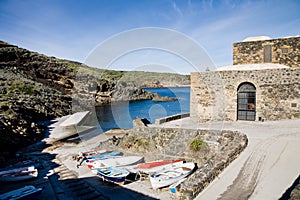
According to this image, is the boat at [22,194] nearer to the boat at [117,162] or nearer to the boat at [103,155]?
the boat at [117,162]

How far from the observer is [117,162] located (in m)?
11.7

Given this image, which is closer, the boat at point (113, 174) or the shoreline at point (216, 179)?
the shoreline at point (216, 179)

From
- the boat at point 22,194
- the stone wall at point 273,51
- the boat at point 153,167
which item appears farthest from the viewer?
the stone wall at point 273,51

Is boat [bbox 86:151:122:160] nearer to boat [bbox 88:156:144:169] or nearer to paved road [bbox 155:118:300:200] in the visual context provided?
boat [bbox 88:156:144:169]

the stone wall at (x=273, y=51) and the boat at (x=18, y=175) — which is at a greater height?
the stone wall at (x=273, y=51)

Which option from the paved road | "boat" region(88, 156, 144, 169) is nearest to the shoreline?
the paved road

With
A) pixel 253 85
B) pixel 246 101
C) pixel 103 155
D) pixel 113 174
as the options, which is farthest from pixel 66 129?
pixel 253 85

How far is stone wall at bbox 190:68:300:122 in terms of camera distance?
1140 centimetres

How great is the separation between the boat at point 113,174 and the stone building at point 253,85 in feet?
19.4

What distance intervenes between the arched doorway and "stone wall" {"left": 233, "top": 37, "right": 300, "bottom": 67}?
2.82m

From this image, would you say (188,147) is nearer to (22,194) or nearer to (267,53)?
(22,194)

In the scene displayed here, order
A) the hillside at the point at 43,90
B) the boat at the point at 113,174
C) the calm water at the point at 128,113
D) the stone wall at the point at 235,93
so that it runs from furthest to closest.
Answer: the calm water at the point at 128,113 < the hillside at the point at 43,90 < the stone wall at the point at 235,93 < the boat at the point at 113,174

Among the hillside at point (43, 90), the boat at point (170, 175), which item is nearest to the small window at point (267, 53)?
the boat at point (170, 175)

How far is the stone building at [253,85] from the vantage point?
11.5 m
